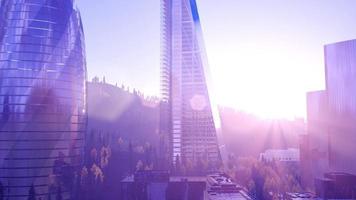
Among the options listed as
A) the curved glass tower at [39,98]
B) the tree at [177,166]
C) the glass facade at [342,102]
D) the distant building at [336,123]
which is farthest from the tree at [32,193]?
the glass facade at [342,102]

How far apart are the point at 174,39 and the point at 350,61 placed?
44.7m

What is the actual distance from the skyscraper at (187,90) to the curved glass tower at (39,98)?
30.6 metres

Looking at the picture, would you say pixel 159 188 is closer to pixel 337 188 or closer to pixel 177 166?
pixel 177 166

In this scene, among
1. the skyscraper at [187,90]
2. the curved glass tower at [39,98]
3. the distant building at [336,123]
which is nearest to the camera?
the curved glass tower at [39,98]

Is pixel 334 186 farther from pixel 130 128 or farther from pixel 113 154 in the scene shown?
pixel 130 128

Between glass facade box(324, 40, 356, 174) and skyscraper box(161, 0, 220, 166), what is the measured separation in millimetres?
28490

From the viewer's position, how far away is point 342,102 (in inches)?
2943

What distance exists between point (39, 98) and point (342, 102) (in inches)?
A: 2414

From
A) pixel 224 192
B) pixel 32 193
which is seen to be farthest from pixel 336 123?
pixel 32 193

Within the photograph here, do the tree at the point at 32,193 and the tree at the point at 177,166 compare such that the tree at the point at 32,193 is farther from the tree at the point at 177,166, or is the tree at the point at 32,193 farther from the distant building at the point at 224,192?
the distant building at the point at 224,192

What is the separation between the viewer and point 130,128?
121562 mm

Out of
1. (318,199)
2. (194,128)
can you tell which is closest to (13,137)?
(194,128)

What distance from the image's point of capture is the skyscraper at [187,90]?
92.1m

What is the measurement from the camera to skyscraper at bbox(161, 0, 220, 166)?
92125mm
